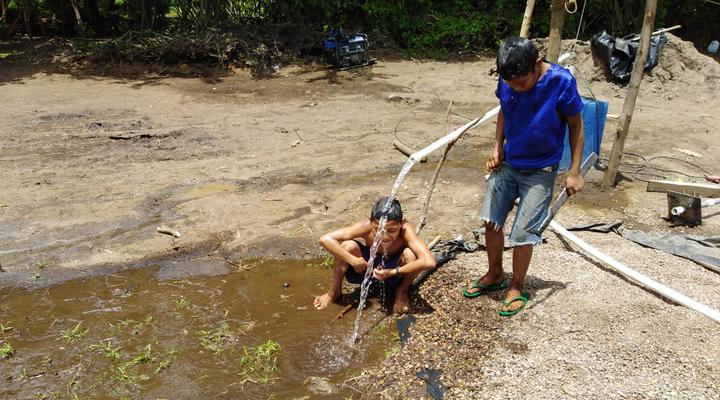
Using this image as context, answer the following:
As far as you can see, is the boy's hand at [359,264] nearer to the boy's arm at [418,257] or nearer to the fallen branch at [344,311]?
the boy's arm at [418,257]

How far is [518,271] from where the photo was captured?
133 inches

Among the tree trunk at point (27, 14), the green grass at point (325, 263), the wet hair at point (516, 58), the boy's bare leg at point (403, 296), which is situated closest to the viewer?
the wet hair at point (516, 58)

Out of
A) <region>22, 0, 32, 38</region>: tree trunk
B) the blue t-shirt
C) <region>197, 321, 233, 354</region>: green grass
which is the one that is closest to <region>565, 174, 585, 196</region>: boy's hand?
the blue t-shirt

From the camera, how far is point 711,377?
9.22 feet

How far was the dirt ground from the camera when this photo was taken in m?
3.08

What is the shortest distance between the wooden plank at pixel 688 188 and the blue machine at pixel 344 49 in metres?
6.45

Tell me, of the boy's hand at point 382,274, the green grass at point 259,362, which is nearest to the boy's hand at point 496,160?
the boy's hand at point 382,274

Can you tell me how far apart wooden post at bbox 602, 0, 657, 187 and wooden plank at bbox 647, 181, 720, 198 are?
0.37 m

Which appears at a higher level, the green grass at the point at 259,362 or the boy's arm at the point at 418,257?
the boy's arm at the point at 418,257

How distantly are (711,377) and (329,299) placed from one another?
214 cm

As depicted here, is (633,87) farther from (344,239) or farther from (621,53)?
(621,53)

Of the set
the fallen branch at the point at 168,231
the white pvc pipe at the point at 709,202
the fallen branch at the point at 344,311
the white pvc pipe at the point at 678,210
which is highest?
the white pvc pipe at the point at 678,210

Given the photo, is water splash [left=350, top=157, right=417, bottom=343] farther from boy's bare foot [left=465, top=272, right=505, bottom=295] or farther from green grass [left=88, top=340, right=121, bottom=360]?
green grass [left=88, top=340, right=121, bottom=360]

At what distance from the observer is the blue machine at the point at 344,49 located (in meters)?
10.6
